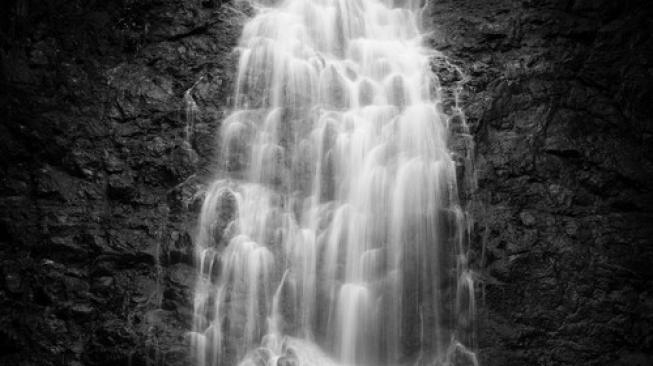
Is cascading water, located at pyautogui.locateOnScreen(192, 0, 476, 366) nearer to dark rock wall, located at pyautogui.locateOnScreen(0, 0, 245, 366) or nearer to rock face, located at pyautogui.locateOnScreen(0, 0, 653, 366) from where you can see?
rock face, located at pyautogui.locateOnScreen(0, 0, 653, 366)

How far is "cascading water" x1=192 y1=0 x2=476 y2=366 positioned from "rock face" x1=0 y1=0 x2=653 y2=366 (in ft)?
1.69

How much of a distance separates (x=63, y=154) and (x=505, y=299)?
8679 millimetres

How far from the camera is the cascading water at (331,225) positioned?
9578 mm

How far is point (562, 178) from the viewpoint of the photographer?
423 inches

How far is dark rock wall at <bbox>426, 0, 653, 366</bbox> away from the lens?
9.61 meters

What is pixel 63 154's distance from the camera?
1100 centimetres

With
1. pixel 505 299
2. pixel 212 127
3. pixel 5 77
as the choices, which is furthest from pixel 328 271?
pixel 5 77

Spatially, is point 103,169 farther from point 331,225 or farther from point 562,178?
point 562,178

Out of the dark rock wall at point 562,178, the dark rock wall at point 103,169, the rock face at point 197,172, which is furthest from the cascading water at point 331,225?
the dark rock wall at point 562,178

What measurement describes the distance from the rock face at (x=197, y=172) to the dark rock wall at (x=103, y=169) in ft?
0.10

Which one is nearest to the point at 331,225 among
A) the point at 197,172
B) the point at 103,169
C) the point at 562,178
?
the point at 197,172

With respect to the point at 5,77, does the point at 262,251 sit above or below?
below

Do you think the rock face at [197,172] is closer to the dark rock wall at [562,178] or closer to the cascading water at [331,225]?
the dark rock wall at [562,178]

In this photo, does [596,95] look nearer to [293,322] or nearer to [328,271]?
[328,271]
